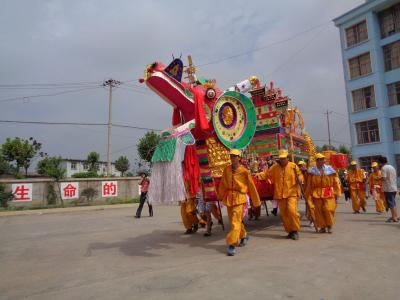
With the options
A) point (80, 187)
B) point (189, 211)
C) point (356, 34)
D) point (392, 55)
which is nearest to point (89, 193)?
point (80, 187)

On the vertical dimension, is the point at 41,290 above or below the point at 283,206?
below

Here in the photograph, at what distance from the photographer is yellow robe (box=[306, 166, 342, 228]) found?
666 centimetres

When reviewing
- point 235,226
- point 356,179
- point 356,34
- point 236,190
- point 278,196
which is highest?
point 356,34

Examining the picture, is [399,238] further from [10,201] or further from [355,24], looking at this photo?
[355,24]

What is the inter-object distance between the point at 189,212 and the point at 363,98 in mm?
20197

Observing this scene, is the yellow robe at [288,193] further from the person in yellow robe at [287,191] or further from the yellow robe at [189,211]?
the yellow robe at [189,211]

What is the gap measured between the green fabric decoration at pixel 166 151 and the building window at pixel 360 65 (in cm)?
2073

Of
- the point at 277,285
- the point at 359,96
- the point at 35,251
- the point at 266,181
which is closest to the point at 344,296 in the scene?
the point at 277,285

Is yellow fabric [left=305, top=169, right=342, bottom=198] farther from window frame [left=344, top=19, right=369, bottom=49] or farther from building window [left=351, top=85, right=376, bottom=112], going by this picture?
window frame [left=344, top=19, right=369, bottom=49]

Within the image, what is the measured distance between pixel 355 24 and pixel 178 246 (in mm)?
22703

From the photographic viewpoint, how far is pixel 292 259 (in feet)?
14.8

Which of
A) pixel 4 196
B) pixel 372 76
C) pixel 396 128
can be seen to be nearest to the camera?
pixel 4 196

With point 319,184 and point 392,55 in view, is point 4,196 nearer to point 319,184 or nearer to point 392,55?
point 319,184

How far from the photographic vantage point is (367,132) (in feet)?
74.6
